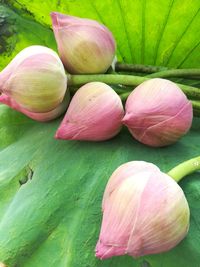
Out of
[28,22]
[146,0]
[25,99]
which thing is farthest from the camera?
[28,22]

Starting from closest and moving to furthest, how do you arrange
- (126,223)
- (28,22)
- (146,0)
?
(126,223) → (146,0) → (28,22)

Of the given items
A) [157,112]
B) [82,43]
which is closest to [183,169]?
[157,112]

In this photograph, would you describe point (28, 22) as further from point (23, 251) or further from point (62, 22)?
point (23, 251)

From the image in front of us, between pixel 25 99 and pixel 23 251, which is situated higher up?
pixel 25 99

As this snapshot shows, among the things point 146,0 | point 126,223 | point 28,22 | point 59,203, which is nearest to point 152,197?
point 126,223

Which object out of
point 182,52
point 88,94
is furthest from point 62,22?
point 182,52

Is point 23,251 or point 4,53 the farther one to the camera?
point 4,53

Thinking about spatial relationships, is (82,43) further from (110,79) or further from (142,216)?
(142,216)

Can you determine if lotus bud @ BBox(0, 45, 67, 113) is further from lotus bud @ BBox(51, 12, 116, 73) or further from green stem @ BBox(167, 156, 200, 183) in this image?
green stem @ BBox(167, 156, 200, 183)
